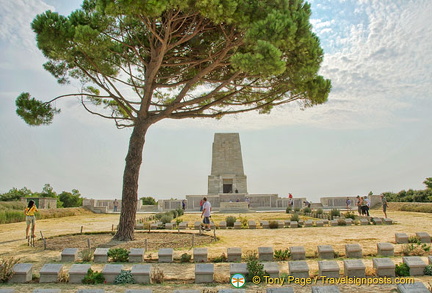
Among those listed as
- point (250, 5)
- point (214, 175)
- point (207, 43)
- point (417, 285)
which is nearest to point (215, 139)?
point (214, 175)

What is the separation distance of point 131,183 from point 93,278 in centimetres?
482

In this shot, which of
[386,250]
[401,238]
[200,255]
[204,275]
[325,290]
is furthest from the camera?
[401,238]

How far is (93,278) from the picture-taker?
19.0ft

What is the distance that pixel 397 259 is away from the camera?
23.2ft

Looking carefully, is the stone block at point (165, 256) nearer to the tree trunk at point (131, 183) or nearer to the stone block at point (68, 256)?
the stone block at point (68, 256)

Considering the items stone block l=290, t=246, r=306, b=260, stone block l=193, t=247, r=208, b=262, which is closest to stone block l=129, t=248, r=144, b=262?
stone block l=193, t=247, r=208, b=262

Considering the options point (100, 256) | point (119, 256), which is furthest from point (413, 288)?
point (100, 256)

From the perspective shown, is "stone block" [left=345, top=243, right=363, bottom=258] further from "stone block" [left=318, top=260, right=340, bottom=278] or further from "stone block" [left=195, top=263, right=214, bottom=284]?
"stone block" [left=195, top=263, right=214, bottom=284]

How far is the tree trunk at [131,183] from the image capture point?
10.3m

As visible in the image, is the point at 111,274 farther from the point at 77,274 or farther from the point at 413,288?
the point at 413,288

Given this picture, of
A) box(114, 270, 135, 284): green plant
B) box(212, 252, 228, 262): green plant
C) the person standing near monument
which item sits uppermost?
the person standing near monument

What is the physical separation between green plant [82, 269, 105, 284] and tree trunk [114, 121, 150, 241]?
4.36 m

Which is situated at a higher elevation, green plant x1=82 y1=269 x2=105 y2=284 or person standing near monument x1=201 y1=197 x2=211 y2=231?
person standing near monument x1=201 y1=197 x2=211 y2=231

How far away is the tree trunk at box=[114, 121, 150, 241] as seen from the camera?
10258mm
